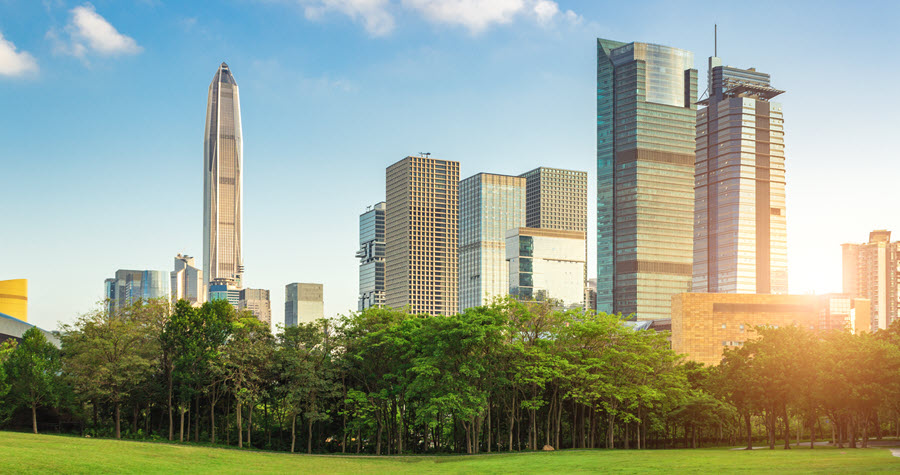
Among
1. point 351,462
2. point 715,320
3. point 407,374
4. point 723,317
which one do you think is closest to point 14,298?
point 407,374

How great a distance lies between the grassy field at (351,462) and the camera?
139ft

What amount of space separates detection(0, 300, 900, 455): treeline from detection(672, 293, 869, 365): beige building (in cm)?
6445

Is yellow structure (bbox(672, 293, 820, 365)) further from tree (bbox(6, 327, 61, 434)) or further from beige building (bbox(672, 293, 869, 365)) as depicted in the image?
tree (bbox(6, 327, 61, 434))

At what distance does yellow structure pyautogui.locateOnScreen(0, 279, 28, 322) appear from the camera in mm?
125250

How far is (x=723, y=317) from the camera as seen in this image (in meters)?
148

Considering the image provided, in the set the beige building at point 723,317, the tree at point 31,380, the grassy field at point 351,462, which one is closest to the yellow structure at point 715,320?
the beige building at point 723,317

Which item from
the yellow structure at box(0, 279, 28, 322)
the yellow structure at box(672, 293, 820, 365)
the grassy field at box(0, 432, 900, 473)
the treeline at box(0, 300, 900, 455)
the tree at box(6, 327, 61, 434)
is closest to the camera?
the grassy field at box(0, 432, 900, 473)

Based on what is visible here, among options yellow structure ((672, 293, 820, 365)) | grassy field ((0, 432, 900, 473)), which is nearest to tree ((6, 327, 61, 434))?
grassy field ((0, 432, 900, 473))

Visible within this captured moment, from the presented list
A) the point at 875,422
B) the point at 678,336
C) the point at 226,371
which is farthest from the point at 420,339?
the point at 678,336

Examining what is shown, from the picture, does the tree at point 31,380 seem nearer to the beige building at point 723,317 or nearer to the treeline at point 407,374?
the treeline at point 407,374

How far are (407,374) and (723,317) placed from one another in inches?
3763

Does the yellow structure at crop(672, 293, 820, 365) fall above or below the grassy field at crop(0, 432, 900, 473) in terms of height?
above

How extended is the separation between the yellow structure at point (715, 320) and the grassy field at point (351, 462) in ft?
288

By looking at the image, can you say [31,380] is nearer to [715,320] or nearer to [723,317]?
[715,320]
